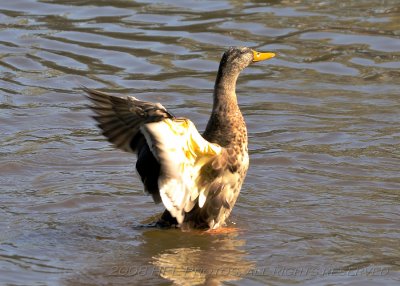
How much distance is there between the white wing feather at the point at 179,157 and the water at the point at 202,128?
415 millimetres

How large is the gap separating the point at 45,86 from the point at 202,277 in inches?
202

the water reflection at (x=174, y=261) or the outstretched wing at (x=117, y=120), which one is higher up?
the outstretched wing at (x=117, y=120)

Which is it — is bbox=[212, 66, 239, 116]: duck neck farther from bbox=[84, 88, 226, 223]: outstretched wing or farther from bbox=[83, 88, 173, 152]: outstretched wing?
bbox=[83, 88, 173, 152]: outstretched wing

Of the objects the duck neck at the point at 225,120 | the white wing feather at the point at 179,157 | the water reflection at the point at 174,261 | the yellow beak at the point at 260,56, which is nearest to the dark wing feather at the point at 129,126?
the white wing feather at the point at 179,157

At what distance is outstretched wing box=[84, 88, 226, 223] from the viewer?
7.36 m

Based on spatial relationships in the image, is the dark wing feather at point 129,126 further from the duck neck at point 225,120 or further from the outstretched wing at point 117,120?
the duck neck at point 225,120

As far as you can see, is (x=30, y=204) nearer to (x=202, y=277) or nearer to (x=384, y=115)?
(x=202, y=277)

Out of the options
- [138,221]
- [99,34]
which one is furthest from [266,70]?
[138,221]

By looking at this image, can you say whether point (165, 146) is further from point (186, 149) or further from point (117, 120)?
point (117, 120)

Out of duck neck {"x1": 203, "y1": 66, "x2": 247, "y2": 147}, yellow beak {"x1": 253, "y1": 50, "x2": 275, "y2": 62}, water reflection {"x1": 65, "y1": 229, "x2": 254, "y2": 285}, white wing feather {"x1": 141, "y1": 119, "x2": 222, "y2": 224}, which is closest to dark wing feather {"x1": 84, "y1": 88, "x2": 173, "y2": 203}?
white wing feather {"x1": 141, "y1": 119, "x2": 222, "y2": 224}

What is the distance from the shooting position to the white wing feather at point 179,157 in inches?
289

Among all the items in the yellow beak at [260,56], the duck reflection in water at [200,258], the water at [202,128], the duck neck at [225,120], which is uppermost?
the yellow beak at [260,56]

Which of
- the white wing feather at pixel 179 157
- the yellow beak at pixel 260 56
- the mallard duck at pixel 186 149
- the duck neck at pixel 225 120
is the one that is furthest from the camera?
the yellow beak at pixel 260 56

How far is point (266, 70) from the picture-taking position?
498 inches
